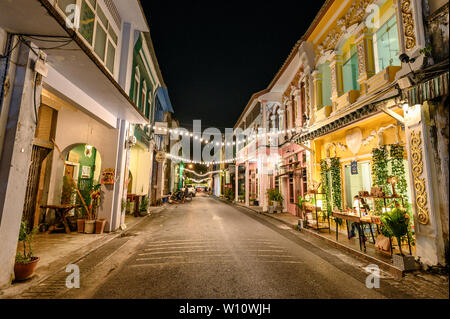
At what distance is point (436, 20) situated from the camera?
486 centimetres

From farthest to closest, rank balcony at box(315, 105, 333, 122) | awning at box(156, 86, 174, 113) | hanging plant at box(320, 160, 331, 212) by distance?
awning at box(156, 86, 174, 113) < balcony at box(315, 105, 333, 122) < hanging plant at box(320, 160, 331, 212)

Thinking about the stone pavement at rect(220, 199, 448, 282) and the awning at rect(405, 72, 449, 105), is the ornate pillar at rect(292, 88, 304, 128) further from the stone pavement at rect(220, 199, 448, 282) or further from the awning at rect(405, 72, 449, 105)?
the awning at rect(405, 72, 449, 105)

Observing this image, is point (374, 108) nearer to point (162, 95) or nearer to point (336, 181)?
point (336, 181)

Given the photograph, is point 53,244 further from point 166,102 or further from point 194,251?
point 166,102

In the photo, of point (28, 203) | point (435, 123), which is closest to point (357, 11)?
point (435, 123)

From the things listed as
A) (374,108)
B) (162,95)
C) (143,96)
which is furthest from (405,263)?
(162,95)

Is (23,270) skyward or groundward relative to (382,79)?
groundward

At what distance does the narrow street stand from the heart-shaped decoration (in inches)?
164

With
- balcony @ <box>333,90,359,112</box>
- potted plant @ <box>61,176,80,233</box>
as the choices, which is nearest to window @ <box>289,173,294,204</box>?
balcony @ <box>333,90,359,112</box>

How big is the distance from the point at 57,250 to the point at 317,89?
1215 cm

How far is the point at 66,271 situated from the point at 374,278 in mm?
6182

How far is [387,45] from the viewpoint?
24.2 feet

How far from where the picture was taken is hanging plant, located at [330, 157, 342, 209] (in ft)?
29.8

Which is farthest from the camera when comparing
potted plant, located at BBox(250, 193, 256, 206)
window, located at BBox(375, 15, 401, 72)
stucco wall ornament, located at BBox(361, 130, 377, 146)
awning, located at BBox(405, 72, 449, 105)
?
potted plant, located at BBox(250, 193, 256, 206)
